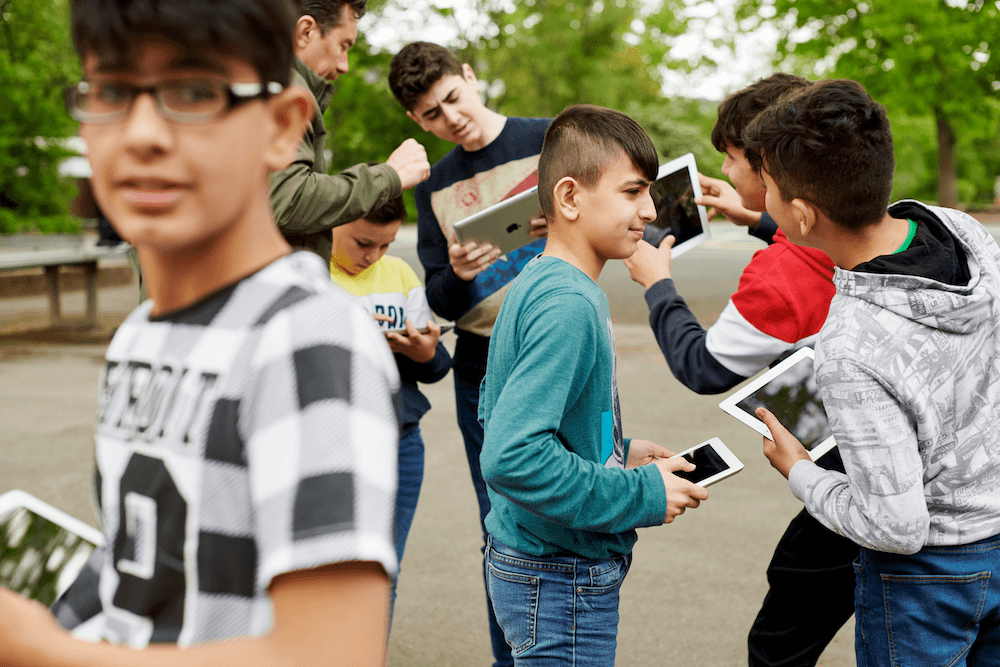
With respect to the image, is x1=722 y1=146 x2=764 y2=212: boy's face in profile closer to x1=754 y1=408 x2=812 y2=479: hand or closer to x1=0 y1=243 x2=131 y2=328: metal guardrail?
x1=754 y1=408 x2=812 y2=479: hand

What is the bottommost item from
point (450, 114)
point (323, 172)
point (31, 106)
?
point (323, 172)

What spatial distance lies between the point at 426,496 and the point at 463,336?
216 centimetres

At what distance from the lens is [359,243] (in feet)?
10.1

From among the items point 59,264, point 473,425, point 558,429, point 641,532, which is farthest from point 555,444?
point 59,264

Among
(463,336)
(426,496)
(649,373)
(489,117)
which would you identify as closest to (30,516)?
(463,336)

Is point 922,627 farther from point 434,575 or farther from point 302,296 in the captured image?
point 434,575

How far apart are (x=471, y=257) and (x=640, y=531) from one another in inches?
92.9

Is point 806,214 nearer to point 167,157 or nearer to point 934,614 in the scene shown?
point 934,614

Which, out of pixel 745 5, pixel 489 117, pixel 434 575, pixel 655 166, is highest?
pixel 745 5

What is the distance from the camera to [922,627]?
184 cm

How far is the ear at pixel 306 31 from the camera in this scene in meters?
2.51

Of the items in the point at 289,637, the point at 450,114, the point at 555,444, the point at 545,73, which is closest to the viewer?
the point at 289,637

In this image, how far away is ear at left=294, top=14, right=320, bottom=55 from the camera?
251 centimetres

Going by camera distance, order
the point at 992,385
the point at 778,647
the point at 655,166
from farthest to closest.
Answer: the point at 778,647 → the point at 655,166 → the point at 992,385
